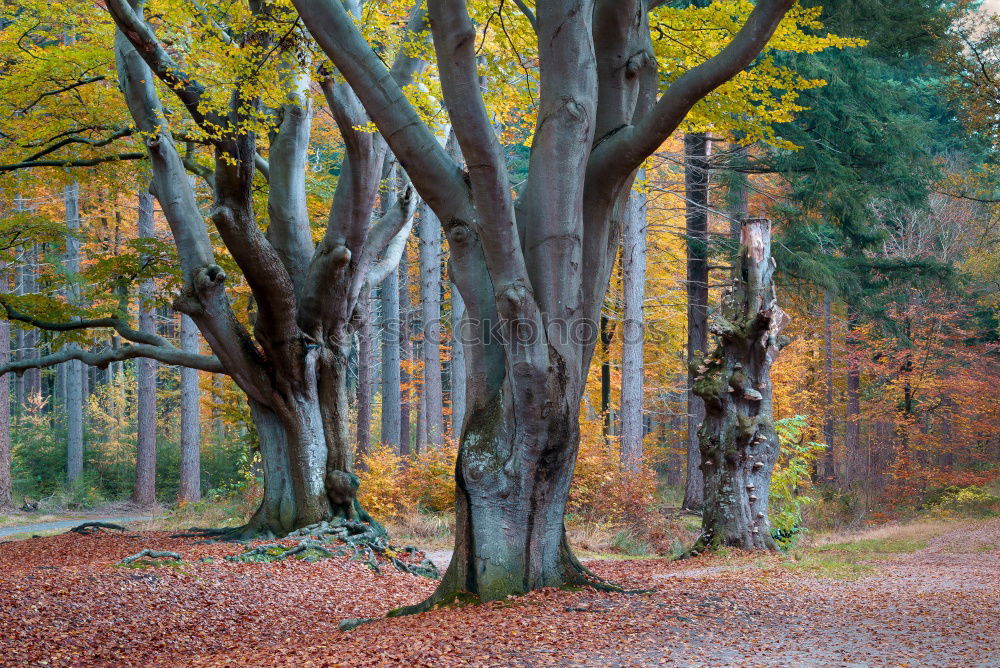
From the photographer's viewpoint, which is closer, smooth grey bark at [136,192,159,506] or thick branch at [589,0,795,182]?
thick branch at [589,0,795,182]

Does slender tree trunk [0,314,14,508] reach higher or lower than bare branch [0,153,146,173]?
lower

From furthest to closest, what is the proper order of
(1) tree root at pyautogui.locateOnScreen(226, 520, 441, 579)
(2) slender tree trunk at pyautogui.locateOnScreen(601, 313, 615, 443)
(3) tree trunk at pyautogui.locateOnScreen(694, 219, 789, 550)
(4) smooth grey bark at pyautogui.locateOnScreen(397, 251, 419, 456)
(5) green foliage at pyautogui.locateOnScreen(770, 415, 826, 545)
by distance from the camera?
(4) smooth grey bark at pyautogui.locateOnScreen(397, 251, 419, 456) → (2) slender tree trunk at pyautogui.locateOnScreen(601, 313, 615, 443) → (5) green foliage at pyautogui.locateOnScreen(770, 415, 826, 545) → (3) tree trunk at pyautogui.locateOnScreen(694, 219, 789, 550) → (1) tree root at pyautogui.locateOnScreen(226, 520, 441, 579)

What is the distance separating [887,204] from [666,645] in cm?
2149

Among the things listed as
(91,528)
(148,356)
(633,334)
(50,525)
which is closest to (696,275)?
(633,334)

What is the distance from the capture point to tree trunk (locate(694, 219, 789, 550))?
35.0 ft

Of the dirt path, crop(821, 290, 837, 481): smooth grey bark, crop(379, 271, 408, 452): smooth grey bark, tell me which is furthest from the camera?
crop(821, 290, 837, 481): smooth grey bark

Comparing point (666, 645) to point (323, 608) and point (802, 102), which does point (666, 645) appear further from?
point (802, 102)

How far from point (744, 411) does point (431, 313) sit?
29.6 feet

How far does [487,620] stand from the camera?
17.1 feet

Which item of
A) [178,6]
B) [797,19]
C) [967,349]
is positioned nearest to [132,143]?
[178,6]

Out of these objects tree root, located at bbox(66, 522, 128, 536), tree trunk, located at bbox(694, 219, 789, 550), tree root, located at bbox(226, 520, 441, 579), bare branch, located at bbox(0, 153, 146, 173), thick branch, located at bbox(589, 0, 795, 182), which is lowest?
tree root, located at bbox(66, 522, 128, 536)

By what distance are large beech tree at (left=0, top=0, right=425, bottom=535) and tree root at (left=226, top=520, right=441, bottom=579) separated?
370 millimetres

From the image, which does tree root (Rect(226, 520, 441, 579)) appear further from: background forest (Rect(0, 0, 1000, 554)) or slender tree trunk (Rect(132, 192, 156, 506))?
slender tree trunk (Rect(132, 192, 156, 506))

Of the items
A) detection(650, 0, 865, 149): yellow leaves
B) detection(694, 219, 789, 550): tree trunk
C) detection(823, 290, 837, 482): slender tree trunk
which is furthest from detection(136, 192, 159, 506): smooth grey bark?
detection(823, 290, 837, 482): slender tree trunk
